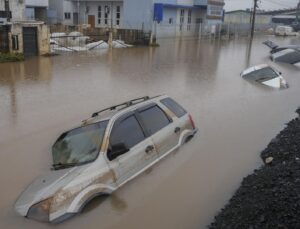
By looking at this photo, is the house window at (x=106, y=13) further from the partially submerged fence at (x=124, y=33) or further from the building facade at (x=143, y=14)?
the partially submerged fence at (x=124, y=33)

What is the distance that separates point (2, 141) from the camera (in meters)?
10.2

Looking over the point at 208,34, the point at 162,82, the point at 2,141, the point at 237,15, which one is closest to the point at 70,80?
the point at 162,82

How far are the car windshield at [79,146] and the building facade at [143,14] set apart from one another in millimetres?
35487

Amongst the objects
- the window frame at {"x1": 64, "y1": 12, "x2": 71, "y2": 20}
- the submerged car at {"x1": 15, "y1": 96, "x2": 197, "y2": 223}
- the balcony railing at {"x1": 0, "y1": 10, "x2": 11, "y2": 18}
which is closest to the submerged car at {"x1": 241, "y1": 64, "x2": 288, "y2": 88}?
the submerged car at {"x1": 15, "y1": 96, "x2": 197, "y2": 223}

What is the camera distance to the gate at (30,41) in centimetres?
2570

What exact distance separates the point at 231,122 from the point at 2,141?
708cm

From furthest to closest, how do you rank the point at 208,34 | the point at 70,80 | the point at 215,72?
the point at 208,34
the point at 215,72
the point at 70,80

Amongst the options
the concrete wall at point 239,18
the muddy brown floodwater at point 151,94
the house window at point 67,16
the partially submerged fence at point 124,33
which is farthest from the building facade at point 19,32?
the concrete wall at point 239,18

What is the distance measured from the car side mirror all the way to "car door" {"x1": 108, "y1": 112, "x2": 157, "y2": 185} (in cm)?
7

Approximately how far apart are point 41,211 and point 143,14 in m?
39.9

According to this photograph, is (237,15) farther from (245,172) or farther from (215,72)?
(245,172)

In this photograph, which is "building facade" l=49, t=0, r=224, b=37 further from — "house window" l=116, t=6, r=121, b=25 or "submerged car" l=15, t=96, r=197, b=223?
"submerged car" l=15, t=96, r=197, b=223

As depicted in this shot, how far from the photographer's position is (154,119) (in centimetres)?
836

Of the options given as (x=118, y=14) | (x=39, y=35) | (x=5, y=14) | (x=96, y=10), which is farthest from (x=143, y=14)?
(x=5, y=14)
